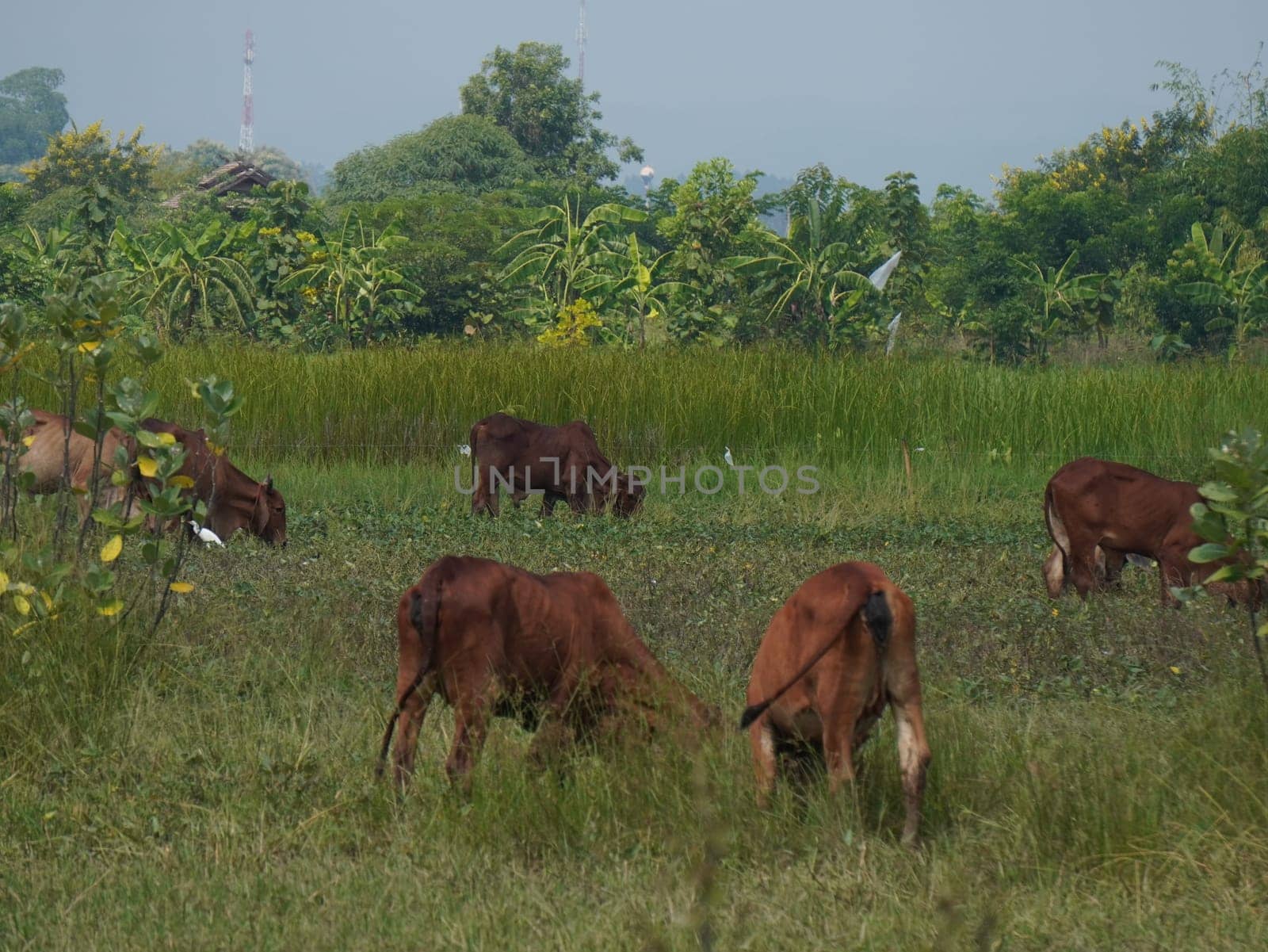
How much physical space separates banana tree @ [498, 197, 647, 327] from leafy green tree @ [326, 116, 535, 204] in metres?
18.1

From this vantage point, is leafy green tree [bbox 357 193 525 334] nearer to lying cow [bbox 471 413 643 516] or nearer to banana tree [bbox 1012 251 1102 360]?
banana tree [bbox 1012 251 1102 360]

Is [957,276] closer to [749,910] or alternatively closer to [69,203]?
[69,203]

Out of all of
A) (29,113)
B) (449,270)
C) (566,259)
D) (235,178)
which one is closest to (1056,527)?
(566,259)

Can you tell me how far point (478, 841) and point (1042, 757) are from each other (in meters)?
1.74

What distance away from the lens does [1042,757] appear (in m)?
4.90

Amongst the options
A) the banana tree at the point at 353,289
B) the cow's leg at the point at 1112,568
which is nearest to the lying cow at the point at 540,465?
the cow's leg at the point at 1112,568

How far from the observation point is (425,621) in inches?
184

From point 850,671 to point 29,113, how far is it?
424 feet

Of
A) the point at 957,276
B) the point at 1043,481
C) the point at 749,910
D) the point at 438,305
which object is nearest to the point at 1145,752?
the point at 749,910

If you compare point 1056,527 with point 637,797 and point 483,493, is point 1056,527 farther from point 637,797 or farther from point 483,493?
point 637,797

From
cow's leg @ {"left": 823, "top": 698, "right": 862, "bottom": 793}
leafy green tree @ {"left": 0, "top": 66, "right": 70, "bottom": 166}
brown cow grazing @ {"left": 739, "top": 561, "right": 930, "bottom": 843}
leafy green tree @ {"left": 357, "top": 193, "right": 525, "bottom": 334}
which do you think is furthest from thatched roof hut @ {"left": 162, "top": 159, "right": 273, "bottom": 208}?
leafy green tree @ {"left": 0, "top": 66, "right": 70, "bottom": 166}

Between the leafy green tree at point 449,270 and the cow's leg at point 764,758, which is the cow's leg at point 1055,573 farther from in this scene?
the leafy green tree at point 449,270

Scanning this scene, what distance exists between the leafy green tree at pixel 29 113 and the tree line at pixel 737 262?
3254 inches

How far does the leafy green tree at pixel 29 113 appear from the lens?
119812mm
